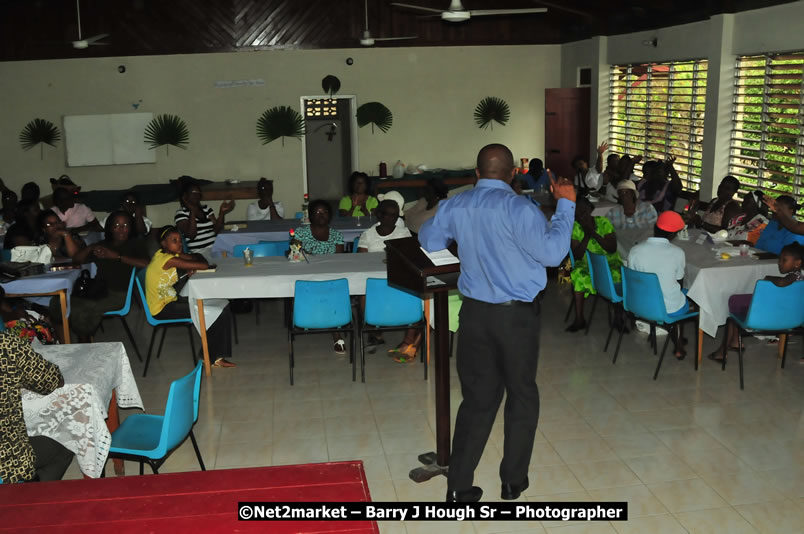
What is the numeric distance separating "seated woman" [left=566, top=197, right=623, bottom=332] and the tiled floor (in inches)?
14.3

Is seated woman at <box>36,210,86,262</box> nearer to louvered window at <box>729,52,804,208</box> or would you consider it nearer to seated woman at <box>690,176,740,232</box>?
seated woman at <box>690,176,740,232</box>

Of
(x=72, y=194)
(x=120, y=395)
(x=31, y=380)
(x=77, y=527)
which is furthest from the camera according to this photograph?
(x=72, y=194)

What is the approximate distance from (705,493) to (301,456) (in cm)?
238

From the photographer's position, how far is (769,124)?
28.0 ft

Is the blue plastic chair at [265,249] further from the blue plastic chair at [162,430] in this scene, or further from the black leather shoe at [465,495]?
the black leather shoe at [465,495]

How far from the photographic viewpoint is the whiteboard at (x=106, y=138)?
12812 millimetres

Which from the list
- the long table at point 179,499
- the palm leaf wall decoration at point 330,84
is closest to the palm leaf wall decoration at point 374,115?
the palm leaf wall decoration at point 330,84

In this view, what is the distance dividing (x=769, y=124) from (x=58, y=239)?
7273 millimetres

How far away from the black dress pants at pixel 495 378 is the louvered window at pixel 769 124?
18.5ft

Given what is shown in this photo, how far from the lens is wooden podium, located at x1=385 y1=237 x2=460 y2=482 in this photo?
3.83 meters

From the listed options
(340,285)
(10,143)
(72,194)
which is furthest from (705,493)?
(10,143)

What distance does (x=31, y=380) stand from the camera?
353cm

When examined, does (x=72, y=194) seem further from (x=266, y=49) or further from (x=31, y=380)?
(x=31, y=380)

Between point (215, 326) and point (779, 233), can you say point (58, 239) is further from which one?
point (779, 233)
